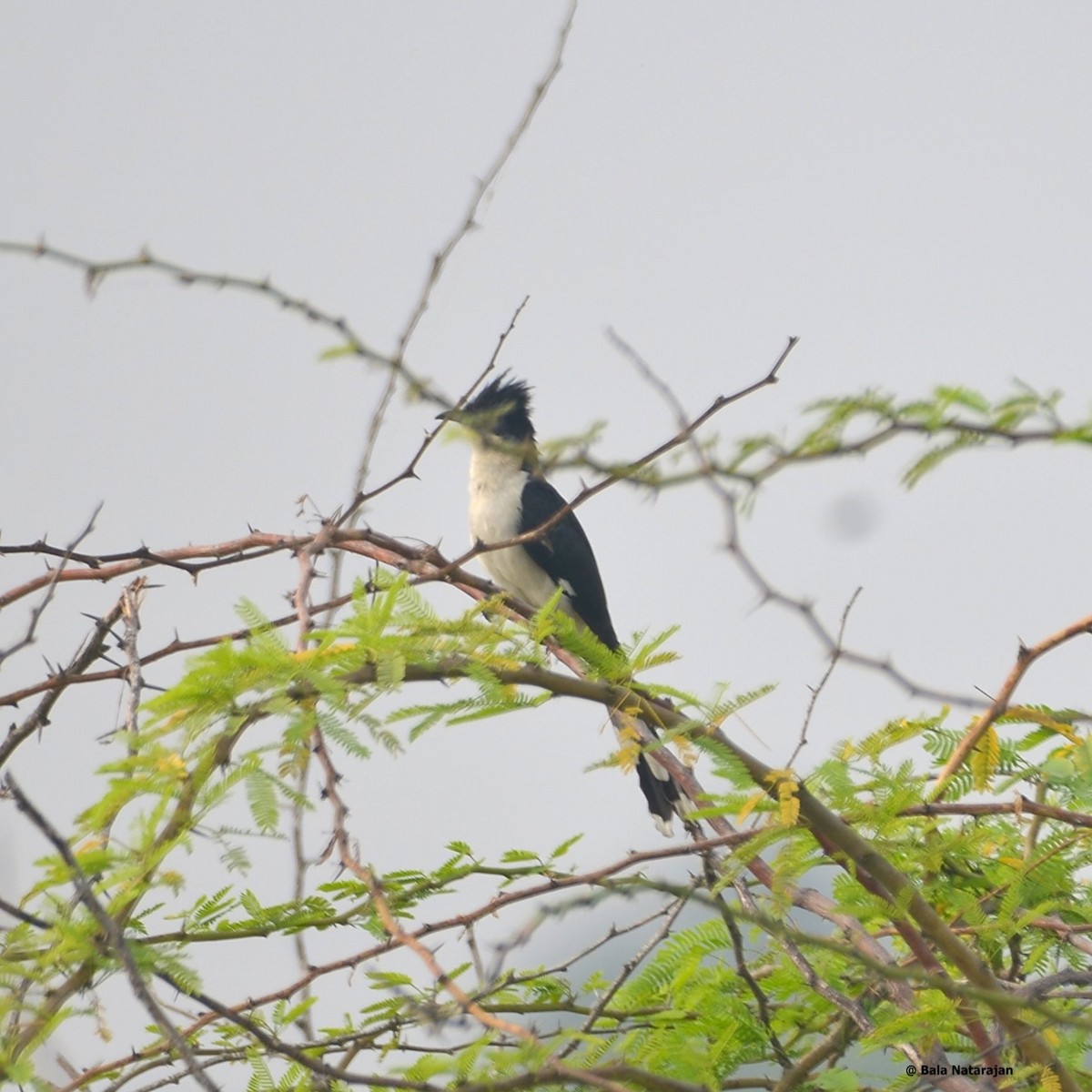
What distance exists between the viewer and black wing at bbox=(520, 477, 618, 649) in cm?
704

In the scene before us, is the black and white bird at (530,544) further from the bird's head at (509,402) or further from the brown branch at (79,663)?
the brown branch at (79,663)

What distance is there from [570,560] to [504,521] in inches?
15.1

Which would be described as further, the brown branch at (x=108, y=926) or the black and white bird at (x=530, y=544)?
the black and white bird at (x=530, y=544)

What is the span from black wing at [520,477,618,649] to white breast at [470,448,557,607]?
0.05 meters

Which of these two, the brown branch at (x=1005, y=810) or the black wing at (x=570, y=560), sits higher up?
the black wing at (x=570, y=560)

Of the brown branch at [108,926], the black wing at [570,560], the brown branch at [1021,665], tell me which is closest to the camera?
the brown branch at [108,926]

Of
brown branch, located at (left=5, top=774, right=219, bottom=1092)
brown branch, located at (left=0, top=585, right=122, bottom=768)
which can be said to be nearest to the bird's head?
brown branch, located at (left=0, top=585, right=122, bottom=768)

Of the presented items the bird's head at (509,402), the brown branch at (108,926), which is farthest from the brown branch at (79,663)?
the bird's head at (509,402)

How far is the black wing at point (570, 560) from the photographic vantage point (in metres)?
7.04

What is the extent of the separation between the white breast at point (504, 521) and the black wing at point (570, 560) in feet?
0.15

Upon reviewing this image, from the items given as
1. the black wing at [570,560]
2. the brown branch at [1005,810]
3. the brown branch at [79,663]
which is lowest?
the brown branch at [1005,810]

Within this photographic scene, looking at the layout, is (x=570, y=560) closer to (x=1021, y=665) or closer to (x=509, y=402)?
(x=509, y=402)

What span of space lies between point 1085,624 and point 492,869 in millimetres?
1213

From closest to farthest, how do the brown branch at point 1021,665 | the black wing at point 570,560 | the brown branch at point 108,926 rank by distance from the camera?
the brown branch at point 108,926 < the brown branch at point 1021,665 < the black wing at point 570,560
